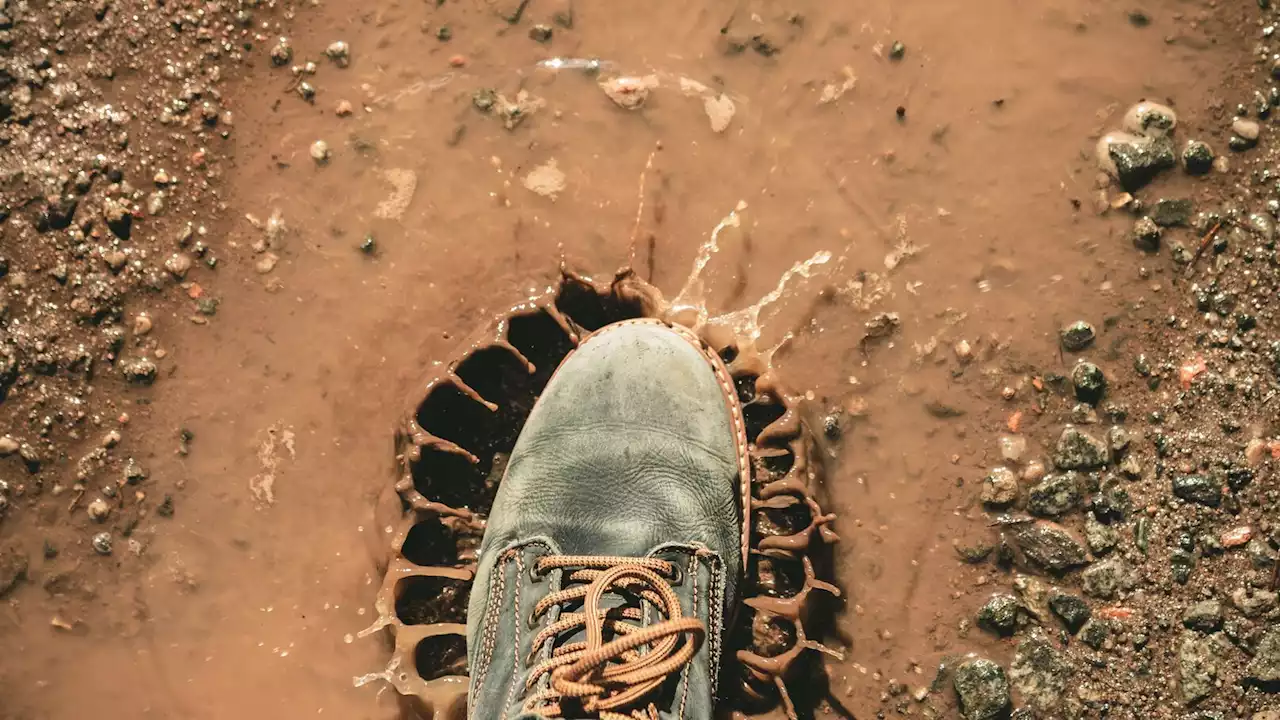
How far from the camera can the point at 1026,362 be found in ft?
9.05

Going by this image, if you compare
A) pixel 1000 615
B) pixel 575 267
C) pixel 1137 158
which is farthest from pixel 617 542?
pixel 1137 158

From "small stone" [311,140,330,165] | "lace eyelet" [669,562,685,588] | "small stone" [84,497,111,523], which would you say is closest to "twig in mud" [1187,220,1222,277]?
"lace eyelet" [669,562,685,588]

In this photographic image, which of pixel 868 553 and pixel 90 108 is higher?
pixel 90 108

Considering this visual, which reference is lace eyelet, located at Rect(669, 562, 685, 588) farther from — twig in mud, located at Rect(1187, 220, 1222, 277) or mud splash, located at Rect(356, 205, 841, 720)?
twig in mud, located at Rect(1187, 220, 1222, 277)

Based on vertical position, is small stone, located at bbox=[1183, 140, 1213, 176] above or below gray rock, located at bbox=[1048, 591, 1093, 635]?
above

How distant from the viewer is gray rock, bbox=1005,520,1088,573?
267 cm

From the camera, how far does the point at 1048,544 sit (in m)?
2.68

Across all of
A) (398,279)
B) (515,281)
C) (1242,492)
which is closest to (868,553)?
(1242,492)

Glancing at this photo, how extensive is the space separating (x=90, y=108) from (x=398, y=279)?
122 cm

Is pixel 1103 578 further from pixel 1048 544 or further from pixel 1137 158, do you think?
pixel 1137 158

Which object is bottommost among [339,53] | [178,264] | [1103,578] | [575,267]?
[1103,578]

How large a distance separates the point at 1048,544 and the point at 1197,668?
54cm

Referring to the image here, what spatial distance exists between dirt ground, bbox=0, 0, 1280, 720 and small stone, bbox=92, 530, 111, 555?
3 cm

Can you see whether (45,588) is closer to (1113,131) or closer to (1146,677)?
(1146,677)
